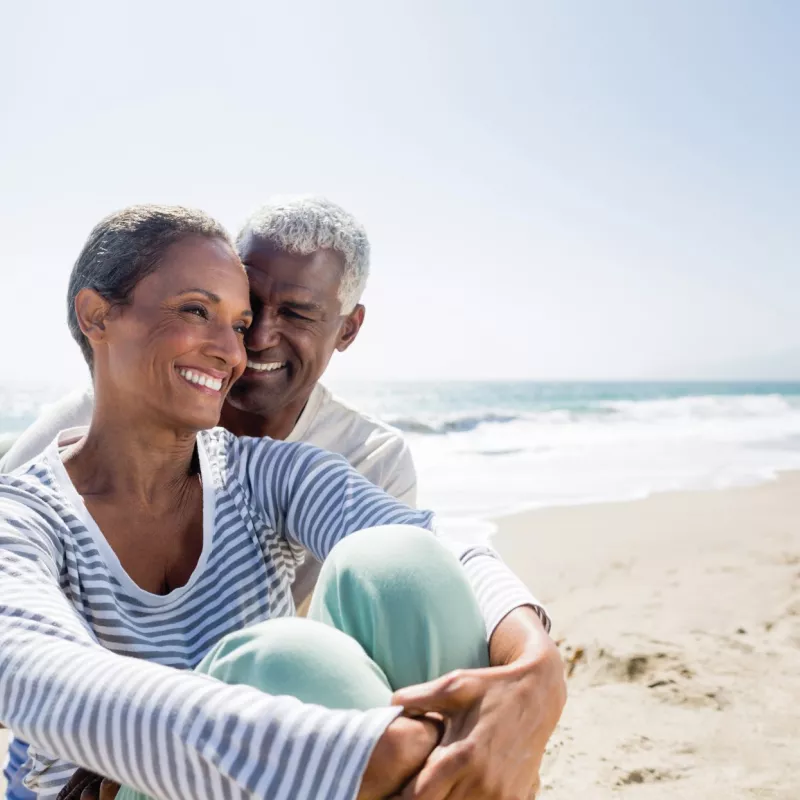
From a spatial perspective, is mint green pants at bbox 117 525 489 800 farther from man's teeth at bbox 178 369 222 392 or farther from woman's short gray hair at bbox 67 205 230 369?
woman's short gray hair at bbox 67 205 230 369

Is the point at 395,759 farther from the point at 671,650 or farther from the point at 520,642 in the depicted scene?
the point at 671,650

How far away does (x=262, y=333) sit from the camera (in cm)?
274

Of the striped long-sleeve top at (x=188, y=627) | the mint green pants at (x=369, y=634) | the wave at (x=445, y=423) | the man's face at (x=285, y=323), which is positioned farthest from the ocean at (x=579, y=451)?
the mint green pants at (x=369, y=634)

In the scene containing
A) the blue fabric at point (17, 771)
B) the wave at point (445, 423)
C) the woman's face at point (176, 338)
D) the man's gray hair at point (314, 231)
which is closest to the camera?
the blue fabric at point (17, 771)

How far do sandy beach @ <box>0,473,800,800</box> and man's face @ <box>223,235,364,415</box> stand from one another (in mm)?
1692

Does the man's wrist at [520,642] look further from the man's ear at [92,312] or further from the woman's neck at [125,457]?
the man's ear at [92,312]

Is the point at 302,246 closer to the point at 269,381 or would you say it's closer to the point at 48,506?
the point at 269,381

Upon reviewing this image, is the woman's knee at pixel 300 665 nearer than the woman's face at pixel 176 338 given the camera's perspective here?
Yes

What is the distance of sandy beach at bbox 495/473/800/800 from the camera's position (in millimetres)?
2656

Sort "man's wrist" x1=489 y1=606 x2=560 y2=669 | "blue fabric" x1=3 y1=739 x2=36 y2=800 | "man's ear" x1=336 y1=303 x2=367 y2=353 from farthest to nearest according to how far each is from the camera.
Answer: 1. "man's ear" x1=336 y1=303 x2=367 y2=353
2. "blue fabric" x1=3 y1=739 x2=36 y2=800
3. "man's wrist" x1=489 y1=606 x2=560 y2=669

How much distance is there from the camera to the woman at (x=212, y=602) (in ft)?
3.60

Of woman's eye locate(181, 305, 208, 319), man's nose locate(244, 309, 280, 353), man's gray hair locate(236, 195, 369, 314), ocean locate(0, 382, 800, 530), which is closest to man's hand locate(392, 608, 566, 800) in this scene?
woman's eye locate(181, 305, 208, 319)

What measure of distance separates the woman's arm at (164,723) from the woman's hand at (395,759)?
0.02m

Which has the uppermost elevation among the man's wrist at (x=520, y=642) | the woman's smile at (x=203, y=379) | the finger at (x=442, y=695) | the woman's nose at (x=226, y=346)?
the woman's nose at (x=226, y=346)
